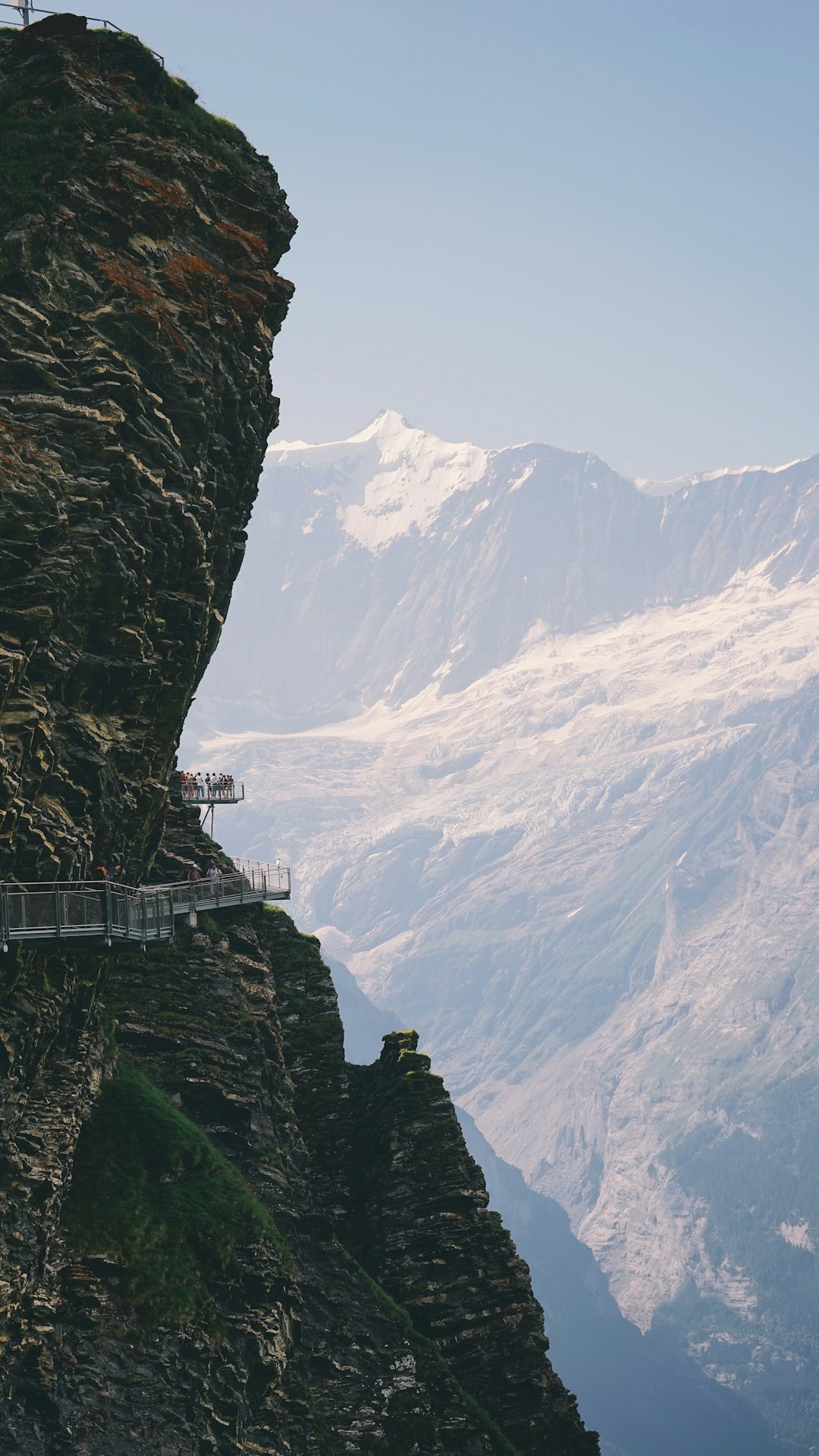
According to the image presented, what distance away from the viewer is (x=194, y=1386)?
5572 cm

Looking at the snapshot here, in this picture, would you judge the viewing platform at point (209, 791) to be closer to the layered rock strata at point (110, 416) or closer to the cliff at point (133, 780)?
the cliff at point (133, 780)

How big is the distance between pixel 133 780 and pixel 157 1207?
15494mm

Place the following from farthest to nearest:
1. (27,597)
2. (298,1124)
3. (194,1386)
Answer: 1. (298,1124)
2. (194,1386)
3. (27,597)

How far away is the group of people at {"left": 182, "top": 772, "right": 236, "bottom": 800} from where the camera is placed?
292 feet

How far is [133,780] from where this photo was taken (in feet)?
186

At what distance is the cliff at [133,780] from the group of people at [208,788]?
17.0 metres

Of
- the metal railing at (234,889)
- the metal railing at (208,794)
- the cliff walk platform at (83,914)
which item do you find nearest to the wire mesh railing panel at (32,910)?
the cliff walk platform at (83,914)

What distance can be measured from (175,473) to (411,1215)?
141 feet

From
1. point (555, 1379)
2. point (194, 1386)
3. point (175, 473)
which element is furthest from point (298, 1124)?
point (175, 473)

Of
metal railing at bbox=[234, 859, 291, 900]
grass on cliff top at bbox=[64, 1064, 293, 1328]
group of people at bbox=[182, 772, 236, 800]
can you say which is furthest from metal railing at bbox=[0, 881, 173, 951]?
group of people at bbox=[182, 772, 236, 800]

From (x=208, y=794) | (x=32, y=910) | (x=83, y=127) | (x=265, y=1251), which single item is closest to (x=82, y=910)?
(x=32, y=910)

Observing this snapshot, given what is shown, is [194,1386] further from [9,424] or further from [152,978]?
[9,424]

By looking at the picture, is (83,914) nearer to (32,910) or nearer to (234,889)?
(32,910)

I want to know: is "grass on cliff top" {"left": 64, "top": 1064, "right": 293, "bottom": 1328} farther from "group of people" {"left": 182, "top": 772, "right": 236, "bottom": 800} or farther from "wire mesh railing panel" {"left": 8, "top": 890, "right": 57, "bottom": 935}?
"group of people" {"left": 182, "top": 772, "right": 236, "bottom": 800}
